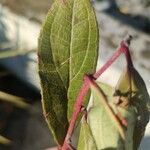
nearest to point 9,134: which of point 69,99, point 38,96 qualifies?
point 38,96

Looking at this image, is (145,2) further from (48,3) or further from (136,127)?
(136,127)

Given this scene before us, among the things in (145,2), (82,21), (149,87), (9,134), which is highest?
(82,21)

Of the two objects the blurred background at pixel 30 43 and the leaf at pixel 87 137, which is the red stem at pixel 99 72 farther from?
the blurred background at pixel 30 43

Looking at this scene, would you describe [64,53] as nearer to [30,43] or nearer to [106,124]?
[106,124]

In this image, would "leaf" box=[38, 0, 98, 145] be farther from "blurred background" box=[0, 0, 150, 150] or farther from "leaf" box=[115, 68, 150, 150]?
→ "blurred background" box=[0, 0, 150, 150]

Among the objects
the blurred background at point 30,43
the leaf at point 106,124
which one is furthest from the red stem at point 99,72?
the blurred background at point 30,43

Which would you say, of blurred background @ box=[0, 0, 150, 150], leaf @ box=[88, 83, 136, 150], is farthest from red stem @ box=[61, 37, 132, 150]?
blurred background @ box=[0, 0, 150, 150]
